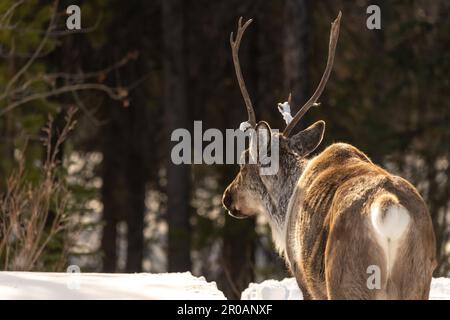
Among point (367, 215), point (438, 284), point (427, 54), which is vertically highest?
point (427, 54)

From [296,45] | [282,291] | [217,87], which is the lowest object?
[282,291]

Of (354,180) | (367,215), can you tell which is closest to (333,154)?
(354,180)

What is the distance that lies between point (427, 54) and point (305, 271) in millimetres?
12664

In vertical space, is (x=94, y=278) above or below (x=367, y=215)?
below

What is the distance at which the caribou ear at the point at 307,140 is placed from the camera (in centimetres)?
786

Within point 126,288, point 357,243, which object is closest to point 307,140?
point 126,288

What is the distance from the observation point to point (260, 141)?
764 centimetres

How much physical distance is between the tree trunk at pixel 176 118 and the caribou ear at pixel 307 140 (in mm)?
11071

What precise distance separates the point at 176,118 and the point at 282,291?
1130 centimetres

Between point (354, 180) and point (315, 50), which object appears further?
point (315, 50)

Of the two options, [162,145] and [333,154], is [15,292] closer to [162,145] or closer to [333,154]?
[333,154]

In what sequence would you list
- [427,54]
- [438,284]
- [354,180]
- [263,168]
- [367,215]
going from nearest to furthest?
[367,215], [354,180], [263,168], [438,284], [427,54]

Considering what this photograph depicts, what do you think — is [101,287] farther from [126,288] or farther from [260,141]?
[260,141]
